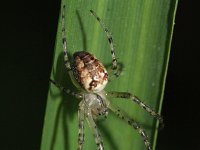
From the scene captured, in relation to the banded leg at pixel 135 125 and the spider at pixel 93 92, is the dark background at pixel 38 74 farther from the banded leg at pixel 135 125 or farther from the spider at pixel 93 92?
the banded leg at pixel 135 125

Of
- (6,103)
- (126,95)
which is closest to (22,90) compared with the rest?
(6,103)

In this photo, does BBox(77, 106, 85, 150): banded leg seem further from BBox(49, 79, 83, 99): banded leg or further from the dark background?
the dark background

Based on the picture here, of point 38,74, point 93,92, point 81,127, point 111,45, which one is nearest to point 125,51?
point 111,45

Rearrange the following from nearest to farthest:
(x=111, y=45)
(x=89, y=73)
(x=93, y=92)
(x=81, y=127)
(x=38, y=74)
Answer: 1. (x=111, y=45)
2. (x=81, y=127)
3. (x=89, y=73)
4. (x=93, y=92)
5. (x=38, y=74)

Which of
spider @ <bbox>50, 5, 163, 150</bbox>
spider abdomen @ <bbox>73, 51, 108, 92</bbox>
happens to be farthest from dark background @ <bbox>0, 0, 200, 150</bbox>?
spider abdomen @ <bbox>73, 51, 108, 92</bbox>

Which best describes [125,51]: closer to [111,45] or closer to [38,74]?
[111,45]

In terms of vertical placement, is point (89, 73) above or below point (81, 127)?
above

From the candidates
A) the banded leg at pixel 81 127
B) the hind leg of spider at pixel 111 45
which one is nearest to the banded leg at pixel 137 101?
the hind leg of spider at pixel 111 45

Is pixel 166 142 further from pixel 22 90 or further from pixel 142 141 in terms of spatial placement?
pixel 142 141
